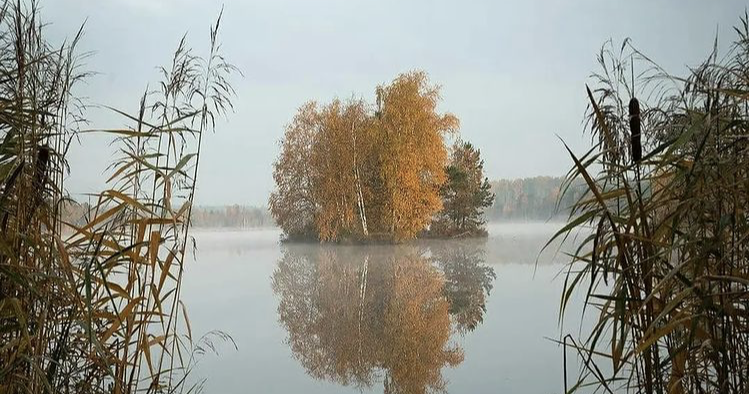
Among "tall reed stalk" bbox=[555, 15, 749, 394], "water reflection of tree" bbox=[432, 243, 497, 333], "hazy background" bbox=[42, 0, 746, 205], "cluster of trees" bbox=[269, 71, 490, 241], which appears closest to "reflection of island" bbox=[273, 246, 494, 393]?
"water reflection of tree" bbox=[432, 243, 497, 333]

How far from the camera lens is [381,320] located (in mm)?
3967

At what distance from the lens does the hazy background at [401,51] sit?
408cm

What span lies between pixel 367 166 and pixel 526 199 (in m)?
2.51

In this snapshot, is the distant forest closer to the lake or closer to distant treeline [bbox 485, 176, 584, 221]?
distant treeline [bbox 485, 176, 584, 221]

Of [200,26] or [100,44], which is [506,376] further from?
[100,44]

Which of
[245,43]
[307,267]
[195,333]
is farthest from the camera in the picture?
[307,267]

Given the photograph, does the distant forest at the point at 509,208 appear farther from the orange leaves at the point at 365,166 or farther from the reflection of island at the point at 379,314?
the orange leaves at the point at 365,166

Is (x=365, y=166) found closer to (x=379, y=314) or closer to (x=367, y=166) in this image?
(x=367, y=166)

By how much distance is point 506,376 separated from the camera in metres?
3.15

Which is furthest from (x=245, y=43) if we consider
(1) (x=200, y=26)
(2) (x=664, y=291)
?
(2) (x=664, y=291)

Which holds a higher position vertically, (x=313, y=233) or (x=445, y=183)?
(x=445, y=183)

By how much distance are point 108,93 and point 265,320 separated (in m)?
1.72

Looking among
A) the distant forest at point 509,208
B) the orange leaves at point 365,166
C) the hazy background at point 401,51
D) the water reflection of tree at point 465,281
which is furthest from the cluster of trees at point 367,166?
the hazy background at point 401,51

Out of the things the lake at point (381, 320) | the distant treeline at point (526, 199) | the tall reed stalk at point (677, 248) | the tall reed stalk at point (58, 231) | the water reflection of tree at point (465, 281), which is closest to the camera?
the tall reed stalk at point (677, 248)
